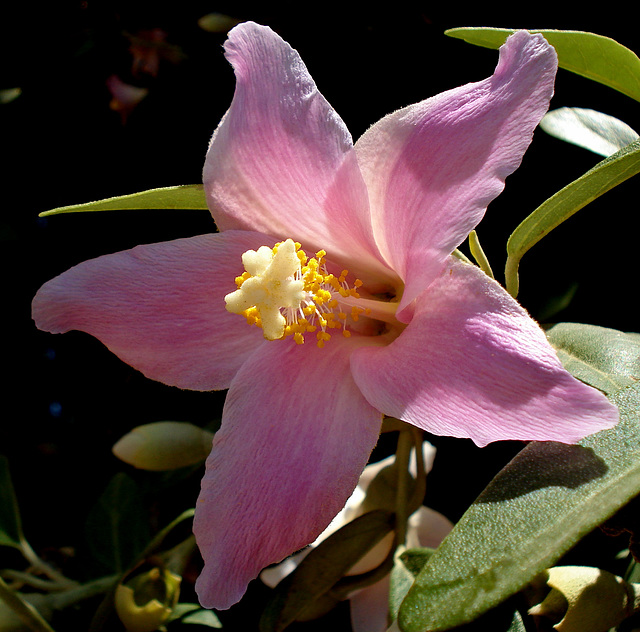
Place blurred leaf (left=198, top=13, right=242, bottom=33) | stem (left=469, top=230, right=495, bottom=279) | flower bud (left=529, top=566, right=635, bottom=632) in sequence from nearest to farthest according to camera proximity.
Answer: flower bud (left=529, top=566, right=635, bottom=632), stem (left=469, top=230, right=495, bottom=279), blurred leaf (left=198, top=13, right=242, bottom=33)

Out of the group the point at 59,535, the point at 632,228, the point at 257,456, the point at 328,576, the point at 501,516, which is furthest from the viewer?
the point at 59,535

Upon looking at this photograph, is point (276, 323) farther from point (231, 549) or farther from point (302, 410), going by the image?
point (231, 549)

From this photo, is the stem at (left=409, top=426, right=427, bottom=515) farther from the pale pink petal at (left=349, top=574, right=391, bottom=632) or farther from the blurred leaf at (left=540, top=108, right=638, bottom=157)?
the blurred leaf at (left=540, top=108, right=638, bottom=157)

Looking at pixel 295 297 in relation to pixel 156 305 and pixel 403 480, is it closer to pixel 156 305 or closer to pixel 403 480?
pixel 156 305

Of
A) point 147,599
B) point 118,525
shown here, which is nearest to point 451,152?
point 147,599

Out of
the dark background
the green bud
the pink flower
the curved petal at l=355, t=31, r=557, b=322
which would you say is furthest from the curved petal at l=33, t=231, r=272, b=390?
the dark background

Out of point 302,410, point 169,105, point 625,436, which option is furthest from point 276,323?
point 169,105
